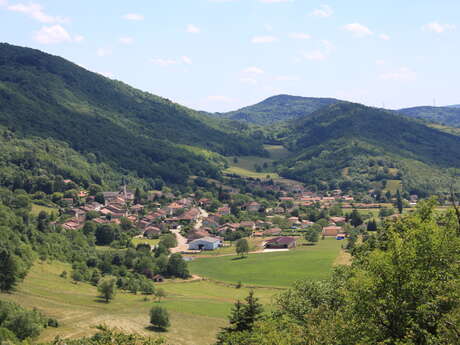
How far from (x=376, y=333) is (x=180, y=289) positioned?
60.8 m

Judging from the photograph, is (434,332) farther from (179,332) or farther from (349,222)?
(349,222)

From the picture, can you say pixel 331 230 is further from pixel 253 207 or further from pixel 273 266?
pixel 253 207

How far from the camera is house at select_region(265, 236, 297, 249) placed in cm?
11231

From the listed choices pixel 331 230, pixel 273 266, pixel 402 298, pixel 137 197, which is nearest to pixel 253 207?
pixel 137 197

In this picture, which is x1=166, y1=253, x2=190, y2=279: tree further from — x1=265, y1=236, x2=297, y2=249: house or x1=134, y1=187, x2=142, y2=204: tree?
x1=134, y1=187, x2=142, y2=204: tree

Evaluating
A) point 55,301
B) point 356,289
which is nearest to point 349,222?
point 55,301

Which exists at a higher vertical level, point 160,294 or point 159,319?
point 159,319

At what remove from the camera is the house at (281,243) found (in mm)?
112312

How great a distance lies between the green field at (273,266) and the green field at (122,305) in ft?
18.2

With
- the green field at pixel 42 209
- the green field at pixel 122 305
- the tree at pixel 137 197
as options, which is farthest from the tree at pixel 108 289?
the tree at pixel 137 197

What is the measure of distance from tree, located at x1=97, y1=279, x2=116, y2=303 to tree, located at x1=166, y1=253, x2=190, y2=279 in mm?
21066

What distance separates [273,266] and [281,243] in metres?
19.9

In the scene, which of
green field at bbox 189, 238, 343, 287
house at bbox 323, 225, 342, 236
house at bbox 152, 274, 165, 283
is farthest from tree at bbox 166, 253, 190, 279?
house at bbox 323, 225, 342, 236

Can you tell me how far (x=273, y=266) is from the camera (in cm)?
9375
